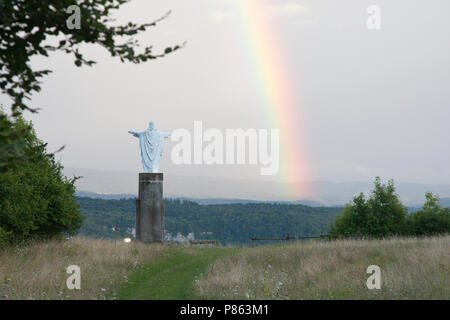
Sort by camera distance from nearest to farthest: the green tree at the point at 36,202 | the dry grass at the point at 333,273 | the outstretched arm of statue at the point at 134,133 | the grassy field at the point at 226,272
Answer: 1. the dry grass at the point at 333,273
2. the grassy field at the point at 226,272
3. the green tree at the point at 36,202
4. the outstretched arm of statue at the point at 134,133

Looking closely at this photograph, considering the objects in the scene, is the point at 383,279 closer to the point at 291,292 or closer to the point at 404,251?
the point at 291,292

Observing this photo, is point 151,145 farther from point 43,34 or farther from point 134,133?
point 43,34

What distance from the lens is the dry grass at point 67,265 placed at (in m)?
12.9

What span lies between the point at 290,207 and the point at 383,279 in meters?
61.0

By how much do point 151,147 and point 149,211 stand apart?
3701 mm

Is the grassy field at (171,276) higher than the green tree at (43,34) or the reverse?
the reverse

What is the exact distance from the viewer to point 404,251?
17.6 m

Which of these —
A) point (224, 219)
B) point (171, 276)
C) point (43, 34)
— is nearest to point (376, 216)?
point (171, 276)

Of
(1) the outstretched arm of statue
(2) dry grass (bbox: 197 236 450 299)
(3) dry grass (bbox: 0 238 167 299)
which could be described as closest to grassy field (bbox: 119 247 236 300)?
(3) dry grass (bbox: 0 238 167 299)

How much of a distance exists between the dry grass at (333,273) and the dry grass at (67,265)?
10.4 ft

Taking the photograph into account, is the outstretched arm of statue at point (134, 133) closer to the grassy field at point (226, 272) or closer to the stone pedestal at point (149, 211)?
the stone pedestal at point (149, 211)

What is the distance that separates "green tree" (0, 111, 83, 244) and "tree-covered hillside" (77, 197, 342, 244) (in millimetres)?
36152

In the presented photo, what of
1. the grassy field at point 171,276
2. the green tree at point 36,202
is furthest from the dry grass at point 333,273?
the green tree at point 36,202
